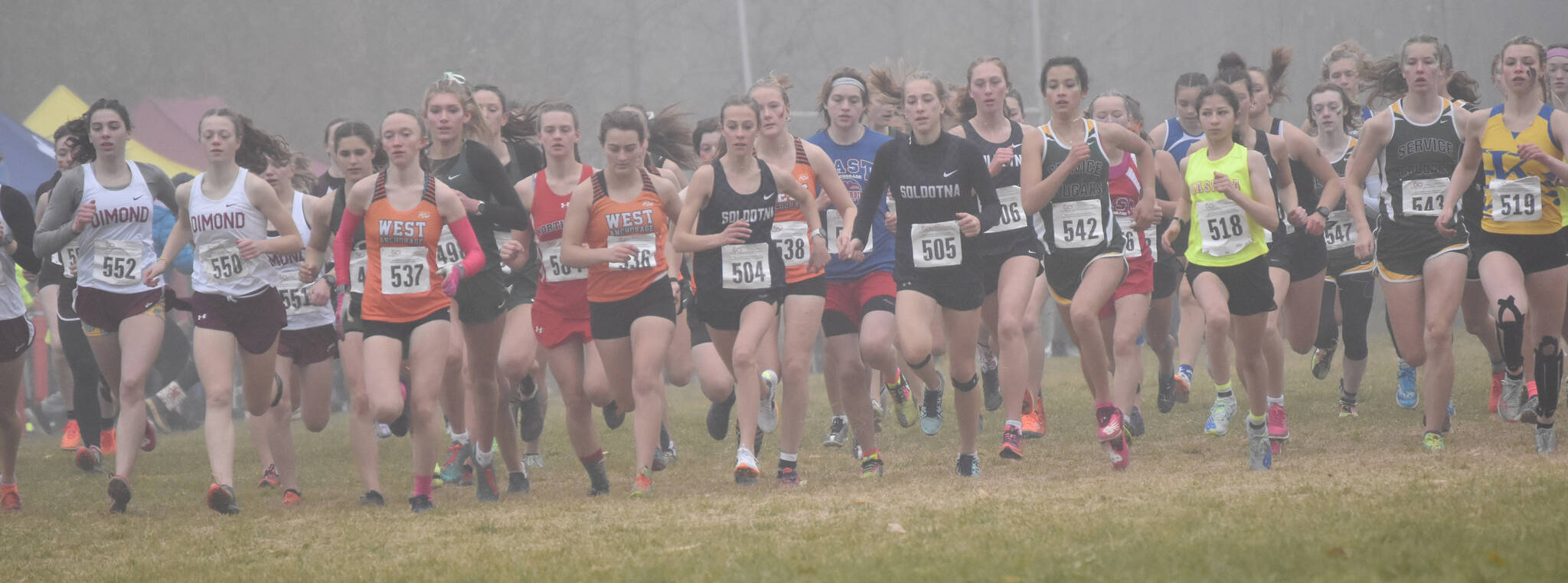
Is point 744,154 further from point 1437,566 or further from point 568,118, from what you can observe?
point 1437,566

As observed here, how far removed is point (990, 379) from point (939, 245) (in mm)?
3377

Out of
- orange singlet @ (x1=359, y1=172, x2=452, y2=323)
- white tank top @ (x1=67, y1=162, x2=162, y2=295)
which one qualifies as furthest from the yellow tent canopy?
orange singlet @ (x1=359, y1=172, x2=452, y2=323)

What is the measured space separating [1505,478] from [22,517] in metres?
6.84

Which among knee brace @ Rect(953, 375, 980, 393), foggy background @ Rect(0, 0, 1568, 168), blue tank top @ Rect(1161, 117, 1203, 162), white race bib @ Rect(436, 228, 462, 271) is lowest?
knee brace @ Rect(953, 375, 980, 393)

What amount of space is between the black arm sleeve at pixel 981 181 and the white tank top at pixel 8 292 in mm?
4871

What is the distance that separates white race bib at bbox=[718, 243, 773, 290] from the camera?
7445 mm

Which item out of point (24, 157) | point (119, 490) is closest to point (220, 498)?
point (119, 490)

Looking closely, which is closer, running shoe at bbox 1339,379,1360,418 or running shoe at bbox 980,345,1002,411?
running shoe at bbox 1339,379,1360,418

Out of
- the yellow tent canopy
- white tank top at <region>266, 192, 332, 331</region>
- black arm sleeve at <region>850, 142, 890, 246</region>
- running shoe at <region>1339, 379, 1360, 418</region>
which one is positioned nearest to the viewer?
black arm sleeve at <region>850, 142, 890, 246</region>

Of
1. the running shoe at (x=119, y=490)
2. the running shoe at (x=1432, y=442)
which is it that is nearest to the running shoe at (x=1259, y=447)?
the running shoe at (x=1432, y=442)

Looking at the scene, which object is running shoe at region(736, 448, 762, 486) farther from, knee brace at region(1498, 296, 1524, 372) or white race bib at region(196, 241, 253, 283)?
knee brace at region(1498, 296, 1524, 372)

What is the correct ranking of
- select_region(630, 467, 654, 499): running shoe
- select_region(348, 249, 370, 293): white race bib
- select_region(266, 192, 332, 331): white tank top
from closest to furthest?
select_region(630, 467, 654, 499): running shoe, select_region(348, 249, 370, 293): white race bib, select_region(266, 192, 332, 331): white tank top

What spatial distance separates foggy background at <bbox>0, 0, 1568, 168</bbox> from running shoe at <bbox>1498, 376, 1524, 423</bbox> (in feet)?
37.8

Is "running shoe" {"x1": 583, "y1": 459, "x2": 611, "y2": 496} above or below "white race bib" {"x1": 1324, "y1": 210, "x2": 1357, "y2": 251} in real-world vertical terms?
below
